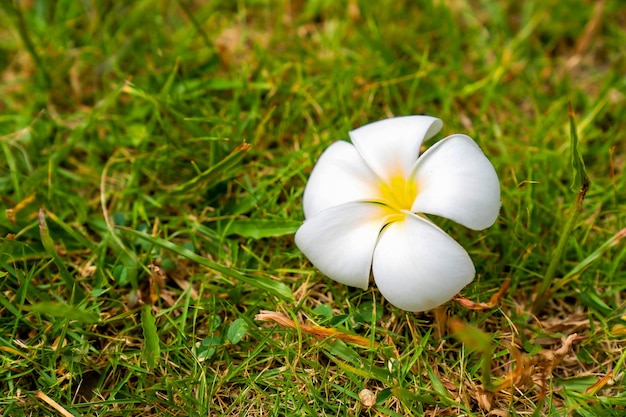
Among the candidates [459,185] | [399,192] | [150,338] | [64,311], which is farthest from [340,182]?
[64,311]

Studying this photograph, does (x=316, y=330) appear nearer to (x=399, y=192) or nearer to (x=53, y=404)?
(x=399, y=192)

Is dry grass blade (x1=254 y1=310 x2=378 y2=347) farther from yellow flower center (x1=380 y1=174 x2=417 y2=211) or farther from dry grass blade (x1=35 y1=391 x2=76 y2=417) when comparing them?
dry grass blade (x1=35 y1=391 x2=76 y2=417)

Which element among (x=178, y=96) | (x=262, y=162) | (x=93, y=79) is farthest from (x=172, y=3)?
(x=262, y=162)

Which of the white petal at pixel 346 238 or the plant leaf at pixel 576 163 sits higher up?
the plant leaf at pixel 576 163

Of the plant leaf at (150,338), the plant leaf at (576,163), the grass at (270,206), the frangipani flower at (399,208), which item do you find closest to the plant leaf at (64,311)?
the grass at (270,206)

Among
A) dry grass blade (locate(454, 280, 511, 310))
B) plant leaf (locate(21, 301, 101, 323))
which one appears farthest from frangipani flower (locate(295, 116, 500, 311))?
plant leaf (locate(21, 301, 101, 323))

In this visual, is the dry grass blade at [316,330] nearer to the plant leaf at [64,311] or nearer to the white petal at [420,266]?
the white petal at [420,266]
